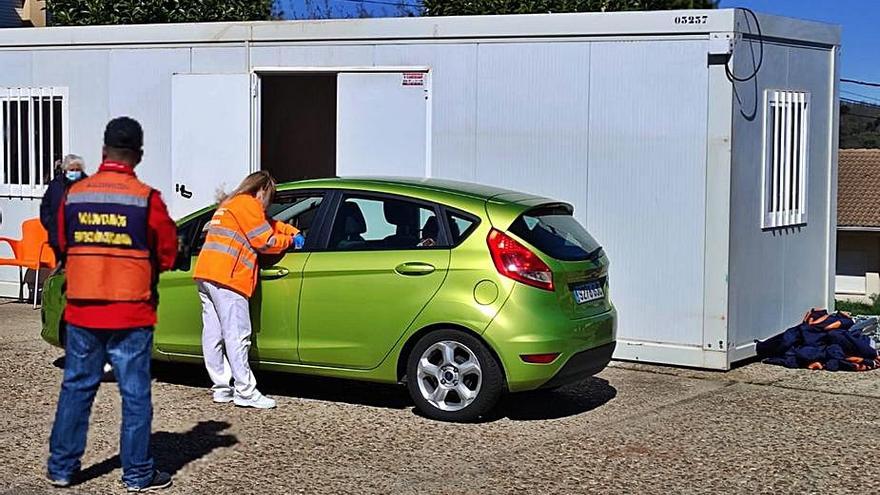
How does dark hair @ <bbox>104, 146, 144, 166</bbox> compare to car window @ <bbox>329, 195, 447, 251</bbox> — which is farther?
car window @ <bbox>329, 195, 447, 251</bbox>

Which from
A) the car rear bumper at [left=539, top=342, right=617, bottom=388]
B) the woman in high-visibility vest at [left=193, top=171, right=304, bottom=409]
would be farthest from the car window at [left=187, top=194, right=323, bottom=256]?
the car rear bumper at [left=539, top=342, right=617, bottom=388]

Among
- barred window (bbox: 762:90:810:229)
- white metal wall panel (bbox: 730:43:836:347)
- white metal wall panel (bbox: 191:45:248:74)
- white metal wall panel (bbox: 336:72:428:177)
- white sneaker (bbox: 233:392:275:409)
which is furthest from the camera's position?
white metal wall panel (bbox: 191:45:248:74)

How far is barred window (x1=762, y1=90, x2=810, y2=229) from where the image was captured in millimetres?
11797

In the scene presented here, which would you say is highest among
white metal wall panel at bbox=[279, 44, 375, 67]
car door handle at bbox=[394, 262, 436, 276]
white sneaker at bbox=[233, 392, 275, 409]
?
white metal wall panel at bbox=[279, 44, 375, 67]

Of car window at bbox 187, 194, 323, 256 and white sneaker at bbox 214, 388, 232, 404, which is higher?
car window at bbox 187, 194, 323, 256

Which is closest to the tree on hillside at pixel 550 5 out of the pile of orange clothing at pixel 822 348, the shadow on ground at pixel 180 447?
the pile of orange clothing at pixel 822 348

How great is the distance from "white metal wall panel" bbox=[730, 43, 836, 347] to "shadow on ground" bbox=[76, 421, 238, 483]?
4742mm

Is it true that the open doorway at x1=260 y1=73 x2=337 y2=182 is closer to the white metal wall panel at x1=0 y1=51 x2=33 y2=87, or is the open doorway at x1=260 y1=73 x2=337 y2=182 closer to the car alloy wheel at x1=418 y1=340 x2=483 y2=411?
the white metal wall panel at x1=0 y1=51 x2=33 y2=87

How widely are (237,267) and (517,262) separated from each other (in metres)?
1.83

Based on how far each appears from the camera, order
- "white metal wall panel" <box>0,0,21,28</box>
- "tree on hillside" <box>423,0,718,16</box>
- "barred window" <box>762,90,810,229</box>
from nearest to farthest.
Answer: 1. "barred window" <box>762,90,810,229</box>
2. "tree on hillside" <box>423,0,718,16</box>
3. "white metal wall panel" <box>0,0,21,28</box>

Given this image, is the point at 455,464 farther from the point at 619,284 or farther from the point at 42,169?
the point at 42,169

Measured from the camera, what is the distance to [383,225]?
9.16 m

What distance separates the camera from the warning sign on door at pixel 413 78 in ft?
39.8

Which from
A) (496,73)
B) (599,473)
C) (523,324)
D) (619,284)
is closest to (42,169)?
(496,73)
